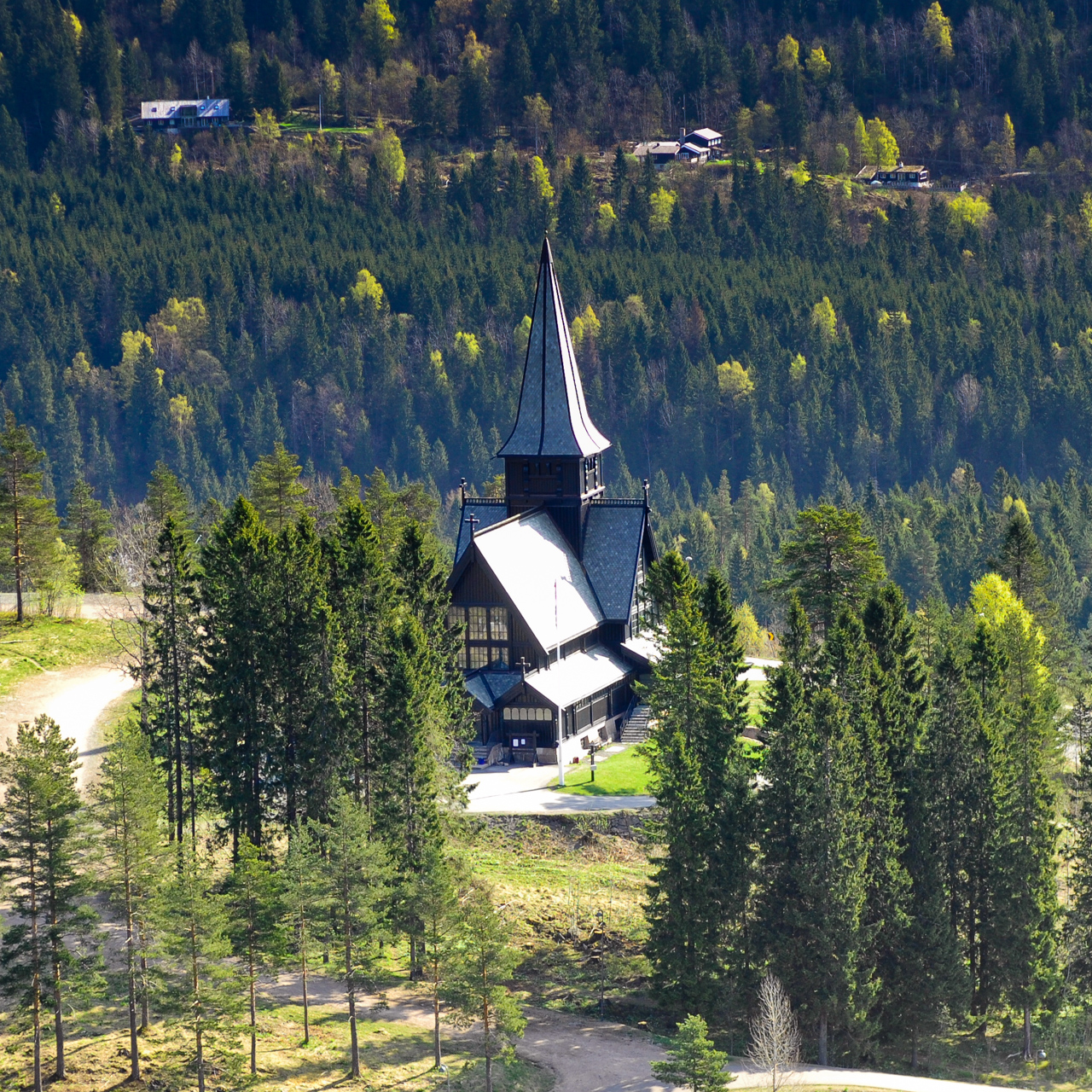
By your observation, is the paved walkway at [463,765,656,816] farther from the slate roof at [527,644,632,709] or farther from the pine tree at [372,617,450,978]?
the pine tree at [372,617,450,978]

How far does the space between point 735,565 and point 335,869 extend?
4166 inches

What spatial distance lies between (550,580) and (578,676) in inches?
209

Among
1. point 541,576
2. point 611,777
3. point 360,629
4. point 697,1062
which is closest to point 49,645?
point 541,576

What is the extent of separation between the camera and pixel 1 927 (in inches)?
2402

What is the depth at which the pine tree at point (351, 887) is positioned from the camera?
58250 mm

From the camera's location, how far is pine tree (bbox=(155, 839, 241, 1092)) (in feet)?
177

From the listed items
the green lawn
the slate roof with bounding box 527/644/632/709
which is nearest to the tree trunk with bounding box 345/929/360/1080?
the green lawn

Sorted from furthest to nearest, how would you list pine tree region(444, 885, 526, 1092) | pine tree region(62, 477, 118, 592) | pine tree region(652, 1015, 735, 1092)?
pine tree region(62, 477, 118, 592) < pine tree region(444, 885, 526, 1092) < pine tree region(652, 1015, 735, 1092)

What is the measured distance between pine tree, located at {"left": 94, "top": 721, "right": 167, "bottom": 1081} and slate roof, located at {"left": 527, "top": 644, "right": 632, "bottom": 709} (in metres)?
35.0

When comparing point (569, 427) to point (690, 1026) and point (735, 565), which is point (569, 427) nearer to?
point (690, 1026)

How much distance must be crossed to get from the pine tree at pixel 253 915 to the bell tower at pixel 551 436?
43.4 metres

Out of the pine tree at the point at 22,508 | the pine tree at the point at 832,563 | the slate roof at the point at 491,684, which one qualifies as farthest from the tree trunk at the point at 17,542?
the pine tree at the point at 832,563

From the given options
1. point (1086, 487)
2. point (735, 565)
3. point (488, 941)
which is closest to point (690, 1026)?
point (488, 941)

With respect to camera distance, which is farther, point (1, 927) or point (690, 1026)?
point (1, 927)
